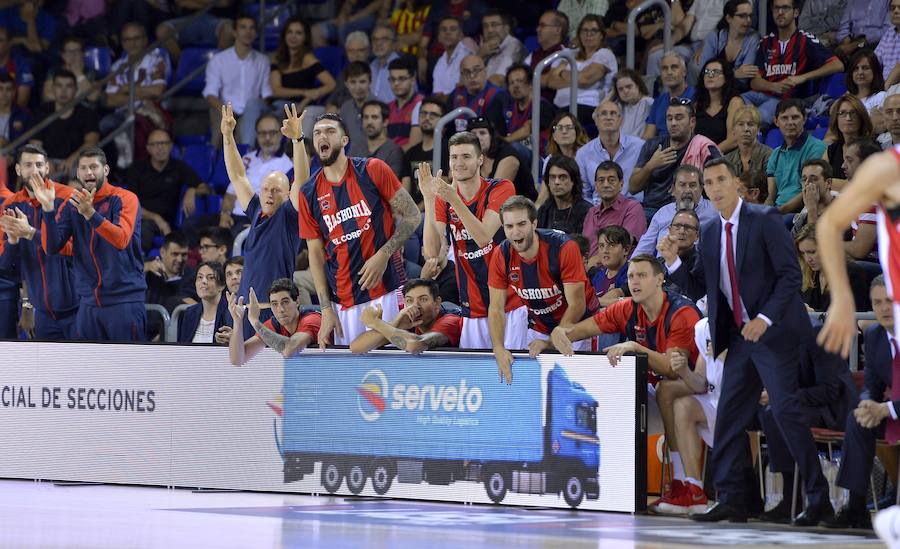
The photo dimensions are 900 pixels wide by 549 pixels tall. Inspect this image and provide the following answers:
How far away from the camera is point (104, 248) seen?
12.6m

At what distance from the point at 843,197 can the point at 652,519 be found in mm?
4106

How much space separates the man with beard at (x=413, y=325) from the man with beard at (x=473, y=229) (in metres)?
0.23

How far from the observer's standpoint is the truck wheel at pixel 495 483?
10523 mm

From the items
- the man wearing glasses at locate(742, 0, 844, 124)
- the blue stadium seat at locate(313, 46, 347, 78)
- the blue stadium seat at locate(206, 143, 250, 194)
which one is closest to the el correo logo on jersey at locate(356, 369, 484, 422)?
A: the man wearing glasses at locate(742, 0, 844, 124)

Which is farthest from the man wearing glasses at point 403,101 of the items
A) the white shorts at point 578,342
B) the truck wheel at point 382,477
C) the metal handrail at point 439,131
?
the truck wheel at point 382,477

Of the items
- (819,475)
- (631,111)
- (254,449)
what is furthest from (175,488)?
(631,111)

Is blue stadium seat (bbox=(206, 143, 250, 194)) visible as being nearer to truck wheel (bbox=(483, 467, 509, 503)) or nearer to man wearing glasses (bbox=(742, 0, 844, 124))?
man wearing glasses (bbox=(742, 0, 844, 124))

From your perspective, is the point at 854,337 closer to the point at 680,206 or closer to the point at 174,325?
the point at 680,206

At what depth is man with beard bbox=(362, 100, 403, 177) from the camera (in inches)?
601

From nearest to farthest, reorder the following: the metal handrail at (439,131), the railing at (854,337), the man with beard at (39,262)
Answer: the railing at (854,337) → the man with beard at (39,262) → the metal handrail at (439,131)

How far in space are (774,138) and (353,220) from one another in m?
5.01

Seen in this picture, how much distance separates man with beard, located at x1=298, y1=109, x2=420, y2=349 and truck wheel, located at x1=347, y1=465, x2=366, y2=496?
3.53 ft

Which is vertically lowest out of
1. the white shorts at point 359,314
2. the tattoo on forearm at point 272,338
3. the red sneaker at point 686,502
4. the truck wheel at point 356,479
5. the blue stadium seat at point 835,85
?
the red sneaker at point 686,502

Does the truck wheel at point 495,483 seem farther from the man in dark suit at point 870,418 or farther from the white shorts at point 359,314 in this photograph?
the man in dark suit at point 870,418
